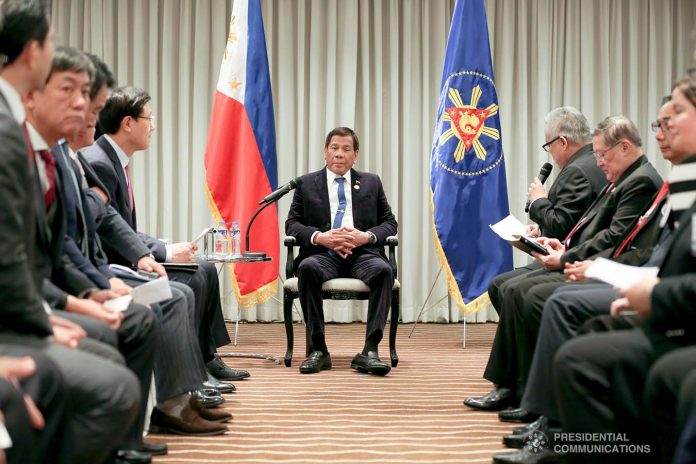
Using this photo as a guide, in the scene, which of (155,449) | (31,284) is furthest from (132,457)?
(31,284)

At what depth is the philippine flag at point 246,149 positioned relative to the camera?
18.8ft

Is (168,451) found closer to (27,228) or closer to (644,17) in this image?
(27,228)

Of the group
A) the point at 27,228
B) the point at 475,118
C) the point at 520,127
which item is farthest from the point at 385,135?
the point at 27,228

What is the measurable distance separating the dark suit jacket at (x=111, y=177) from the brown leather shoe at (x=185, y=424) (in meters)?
0.68

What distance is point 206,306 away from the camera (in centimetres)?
434

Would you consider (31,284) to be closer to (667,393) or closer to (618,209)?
(667,393)

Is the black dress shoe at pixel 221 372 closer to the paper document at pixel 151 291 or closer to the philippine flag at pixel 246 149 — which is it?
the philippine flag at pixel 246 149

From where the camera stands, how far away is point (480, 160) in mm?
5625

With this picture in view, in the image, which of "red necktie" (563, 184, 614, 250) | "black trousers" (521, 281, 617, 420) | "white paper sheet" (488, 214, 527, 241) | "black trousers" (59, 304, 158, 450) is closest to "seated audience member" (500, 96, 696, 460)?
"black trousers" (521, 281, 617, 420)

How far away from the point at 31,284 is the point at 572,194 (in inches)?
123

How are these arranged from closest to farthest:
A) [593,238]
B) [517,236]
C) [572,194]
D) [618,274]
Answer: [618,274] < [593,238] < [517,236] < [572,194]

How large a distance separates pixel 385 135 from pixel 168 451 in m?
4.59

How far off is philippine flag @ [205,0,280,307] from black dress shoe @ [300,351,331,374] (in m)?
1.12

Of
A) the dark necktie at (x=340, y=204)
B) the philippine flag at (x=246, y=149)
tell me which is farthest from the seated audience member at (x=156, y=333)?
the philippine flag at (x=246, y=149)
